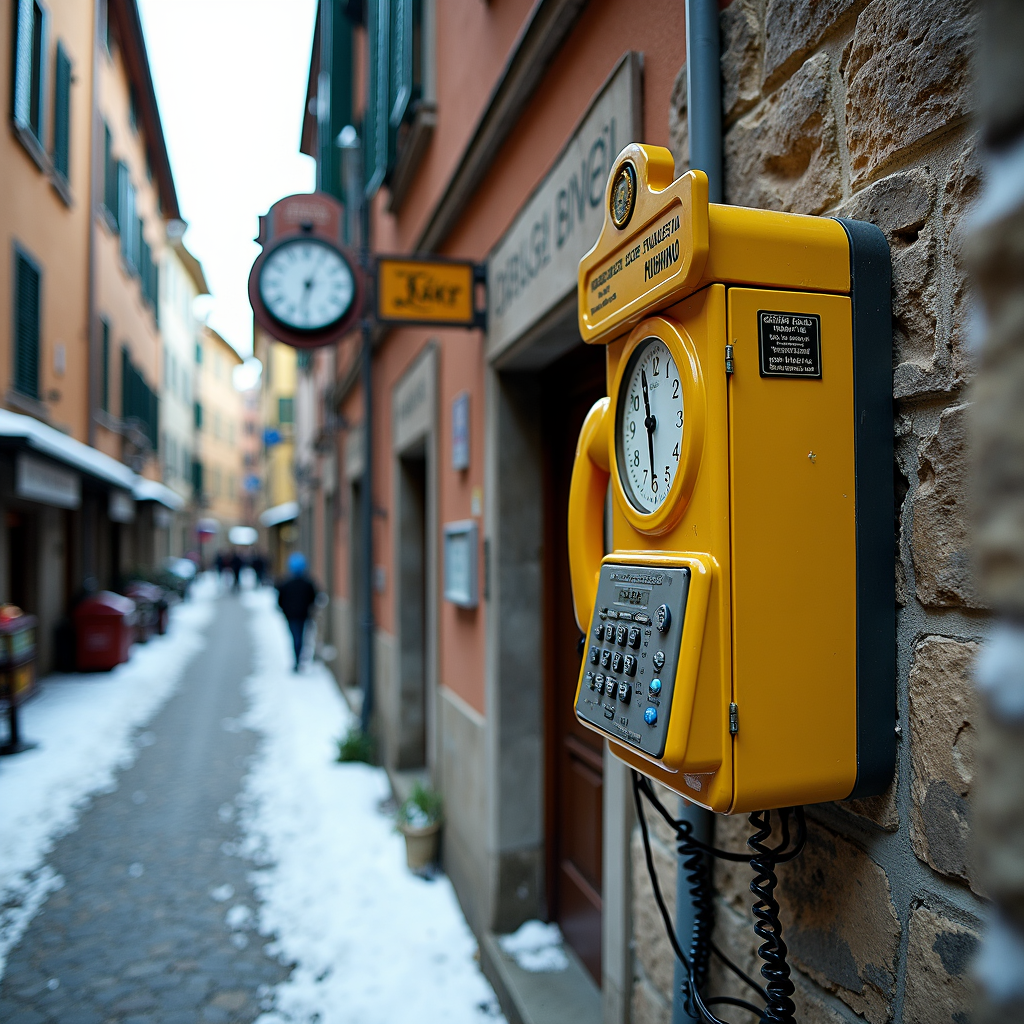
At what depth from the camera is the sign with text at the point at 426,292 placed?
3.69 meters

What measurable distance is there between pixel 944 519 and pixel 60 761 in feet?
24.4

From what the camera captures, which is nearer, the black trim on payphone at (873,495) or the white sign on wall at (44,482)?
the black trim on payphone at (873,495)

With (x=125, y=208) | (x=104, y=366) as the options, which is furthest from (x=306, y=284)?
(x=125, y=208)

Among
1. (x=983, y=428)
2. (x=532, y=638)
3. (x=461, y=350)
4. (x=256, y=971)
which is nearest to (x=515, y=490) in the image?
(x=532, y=638)

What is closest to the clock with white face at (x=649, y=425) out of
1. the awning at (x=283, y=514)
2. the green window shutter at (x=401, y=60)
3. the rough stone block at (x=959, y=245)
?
the rough stone block at (x=959, y=245)

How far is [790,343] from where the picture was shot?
122cm

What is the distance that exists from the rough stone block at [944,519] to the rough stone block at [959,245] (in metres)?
0.07

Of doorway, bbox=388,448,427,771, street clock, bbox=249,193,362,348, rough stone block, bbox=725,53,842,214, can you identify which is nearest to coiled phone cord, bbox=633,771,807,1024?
rough stone block, bbox=725,53,842,214

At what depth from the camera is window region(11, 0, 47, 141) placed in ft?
29.2

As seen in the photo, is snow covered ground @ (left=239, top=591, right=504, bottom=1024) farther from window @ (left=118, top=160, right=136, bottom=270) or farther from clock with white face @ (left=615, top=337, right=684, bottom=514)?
window @ (left=118, top=160, right=136, bottom=270)

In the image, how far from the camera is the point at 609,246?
4.77 feet

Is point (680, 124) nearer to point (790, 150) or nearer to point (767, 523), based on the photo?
point (790, 150)

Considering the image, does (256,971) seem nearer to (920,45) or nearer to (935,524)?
(935,524)

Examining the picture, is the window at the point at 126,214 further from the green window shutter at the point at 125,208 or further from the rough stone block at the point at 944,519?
the rough stone block at the point at 944,519
